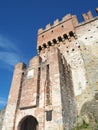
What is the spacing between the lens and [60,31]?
55.2 feet

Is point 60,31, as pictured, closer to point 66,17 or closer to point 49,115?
point 66,17

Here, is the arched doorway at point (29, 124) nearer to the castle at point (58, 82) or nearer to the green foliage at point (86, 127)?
the castle at point (58, 82)

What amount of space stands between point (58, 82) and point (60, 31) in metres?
8.65

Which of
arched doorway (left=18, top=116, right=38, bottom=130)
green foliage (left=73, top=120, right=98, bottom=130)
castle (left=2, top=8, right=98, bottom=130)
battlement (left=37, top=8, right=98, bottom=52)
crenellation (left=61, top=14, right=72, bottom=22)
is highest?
crenellation (left=61, top=14, right=72, bottom=22)

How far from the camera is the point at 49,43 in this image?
1688 cm

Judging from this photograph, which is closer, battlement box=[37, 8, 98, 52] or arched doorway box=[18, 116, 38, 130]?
arched doorway box=[18, 116, 38, 130]

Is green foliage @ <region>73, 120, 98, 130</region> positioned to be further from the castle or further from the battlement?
the battlement

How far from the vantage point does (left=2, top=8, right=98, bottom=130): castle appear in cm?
906

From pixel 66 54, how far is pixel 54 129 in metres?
8.32

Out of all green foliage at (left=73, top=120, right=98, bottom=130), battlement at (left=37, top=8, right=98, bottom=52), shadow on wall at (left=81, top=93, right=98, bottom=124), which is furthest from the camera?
battlement at (left=37, top=8, right=98, bottom=52)

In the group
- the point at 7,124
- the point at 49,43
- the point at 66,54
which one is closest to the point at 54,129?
the point at 7,124

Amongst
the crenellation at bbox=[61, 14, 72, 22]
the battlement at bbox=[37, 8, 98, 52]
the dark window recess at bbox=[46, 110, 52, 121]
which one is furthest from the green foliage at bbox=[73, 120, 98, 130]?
the crenellation at bbox=[61, 14, 72, 22]

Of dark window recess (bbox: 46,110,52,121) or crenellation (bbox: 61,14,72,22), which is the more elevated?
crenellation (bbox: 61,14,72,22)

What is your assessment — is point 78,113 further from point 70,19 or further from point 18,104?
point 70,19
